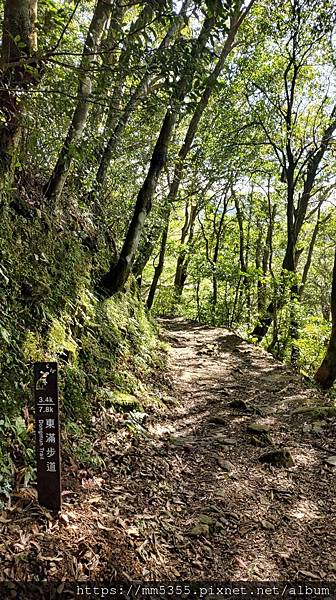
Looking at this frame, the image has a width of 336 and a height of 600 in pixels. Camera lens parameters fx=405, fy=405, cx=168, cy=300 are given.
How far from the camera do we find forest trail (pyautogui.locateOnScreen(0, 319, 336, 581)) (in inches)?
113

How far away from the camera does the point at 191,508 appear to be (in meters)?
3.97

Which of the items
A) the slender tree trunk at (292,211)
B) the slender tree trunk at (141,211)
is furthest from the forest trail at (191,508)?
the slender tree trunk at (292,211)

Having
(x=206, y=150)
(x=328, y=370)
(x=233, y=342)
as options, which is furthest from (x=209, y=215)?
(x=328, y=370)

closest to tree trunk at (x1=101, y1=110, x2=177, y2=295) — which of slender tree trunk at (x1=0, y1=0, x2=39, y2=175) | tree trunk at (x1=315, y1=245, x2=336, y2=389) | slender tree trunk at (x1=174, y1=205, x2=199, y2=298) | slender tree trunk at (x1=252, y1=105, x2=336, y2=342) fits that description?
slender tree trunk at (x1=0, y1=0, x2=39, y2=175)

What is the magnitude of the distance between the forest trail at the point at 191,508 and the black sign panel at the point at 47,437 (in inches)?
5.3

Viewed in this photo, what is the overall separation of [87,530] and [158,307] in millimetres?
19094

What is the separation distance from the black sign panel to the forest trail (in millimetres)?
134

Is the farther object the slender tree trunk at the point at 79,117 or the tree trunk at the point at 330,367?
the tree trunk at the point at 330,367

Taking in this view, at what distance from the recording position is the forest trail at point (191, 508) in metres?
2.87

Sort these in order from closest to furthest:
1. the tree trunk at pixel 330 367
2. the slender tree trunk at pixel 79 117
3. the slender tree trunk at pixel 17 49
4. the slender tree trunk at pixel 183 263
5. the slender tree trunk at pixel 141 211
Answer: the slender tree trunk at pixel 17 49 → the slender tree trunk at pixel 79 117 → the slender tree trunk at pixel 141 211 → the tree trunk at pixel 330 367 → the slender tree trunk at pixel 183 263

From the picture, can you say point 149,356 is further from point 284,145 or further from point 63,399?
point 284,145

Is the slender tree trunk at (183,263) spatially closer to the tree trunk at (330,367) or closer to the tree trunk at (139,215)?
the tree trunk at (330,367)

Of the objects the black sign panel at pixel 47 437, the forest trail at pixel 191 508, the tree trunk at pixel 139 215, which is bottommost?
the forest trail at pixel 191 508

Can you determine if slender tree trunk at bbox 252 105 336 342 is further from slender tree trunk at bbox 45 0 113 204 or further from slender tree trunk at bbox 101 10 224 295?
slender tree trunk at bbox 45 0 113 204
